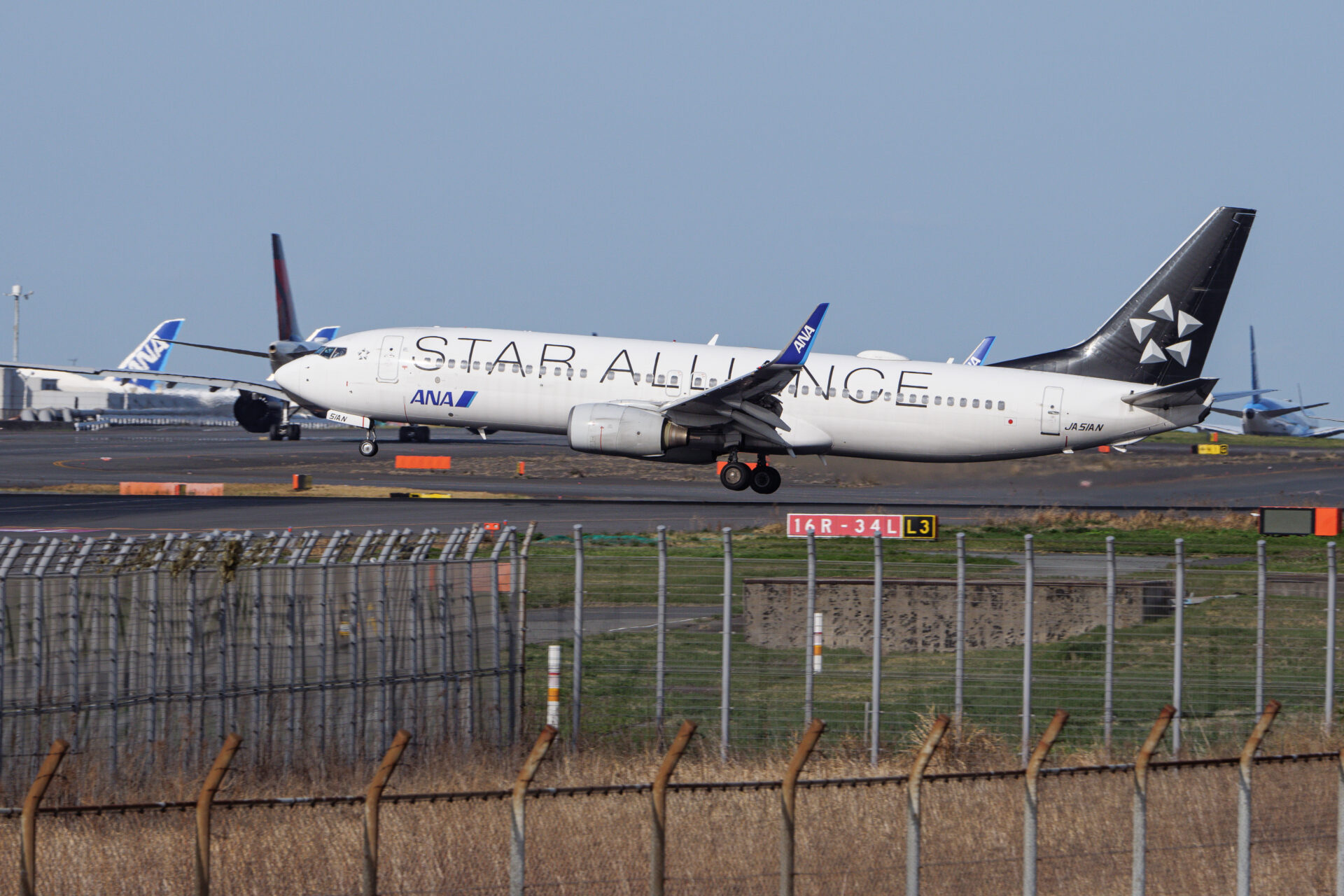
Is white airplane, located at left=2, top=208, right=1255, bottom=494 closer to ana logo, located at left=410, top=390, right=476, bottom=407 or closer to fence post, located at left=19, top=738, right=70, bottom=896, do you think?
ana logo, located at left=410, top=390, right=476, bottom=407

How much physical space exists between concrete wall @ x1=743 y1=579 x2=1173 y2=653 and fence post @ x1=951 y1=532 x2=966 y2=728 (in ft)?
3.26

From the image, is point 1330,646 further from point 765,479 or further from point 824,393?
point 765,479

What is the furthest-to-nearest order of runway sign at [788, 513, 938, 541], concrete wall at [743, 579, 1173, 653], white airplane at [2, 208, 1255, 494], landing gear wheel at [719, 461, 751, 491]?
landing gear wheel at [719, 461, 751, 491] < white airplane at [2, 208, 1255, 494] < runway sign at [788, 513, 938, 541] < concrete wall at [743, 579, 1173, 653]

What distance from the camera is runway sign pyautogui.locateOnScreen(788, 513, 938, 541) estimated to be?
93.5 feet

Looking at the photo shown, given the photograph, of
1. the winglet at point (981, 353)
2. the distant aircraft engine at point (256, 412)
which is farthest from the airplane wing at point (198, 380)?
the winglet at point (981, 353)

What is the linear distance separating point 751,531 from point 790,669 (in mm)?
18107

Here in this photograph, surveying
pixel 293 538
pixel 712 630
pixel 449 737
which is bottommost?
pixel 449 737

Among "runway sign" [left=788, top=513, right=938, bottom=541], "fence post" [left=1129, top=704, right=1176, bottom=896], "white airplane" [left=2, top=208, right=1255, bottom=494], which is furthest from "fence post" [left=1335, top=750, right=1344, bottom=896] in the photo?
"white airplane" [left=2, top=208, right=1255, bottom=494]

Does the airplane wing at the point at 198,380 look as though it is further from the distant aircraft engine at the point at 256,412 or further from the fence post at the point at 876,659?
the fence post at the point at 876,659

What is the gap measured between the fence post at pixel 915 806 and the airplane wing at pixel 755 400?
26836 millimetres

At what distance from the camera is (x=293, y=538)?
1269cm

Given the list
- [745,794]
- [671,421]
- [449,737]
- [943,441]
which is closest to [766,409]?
[671,421]

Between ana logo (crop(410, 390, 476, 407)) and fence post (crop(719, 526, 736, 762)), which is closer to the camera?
fence post (crop(719, 526, 736, 762))

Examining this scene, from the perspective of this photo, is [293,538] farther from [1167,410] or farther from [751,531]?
[1167,410]
